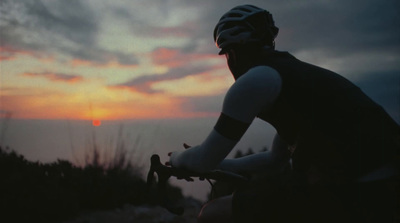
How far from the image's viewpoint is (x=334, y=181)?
1.85 meters

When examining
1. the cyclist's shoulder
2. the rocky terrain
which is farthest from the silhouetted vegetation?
the cyclist's shoulder

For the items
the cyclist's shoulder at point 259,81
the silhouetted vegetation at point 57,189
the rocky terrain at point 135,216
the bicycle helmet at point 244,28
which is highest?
the bicycle helmet at point 244,28

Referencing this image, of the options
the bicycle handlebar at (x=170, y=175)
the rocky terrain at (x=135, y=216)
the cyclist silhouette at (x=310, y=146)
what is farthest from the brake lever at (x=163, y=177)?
the rocky terrain at (x=135, y=216)

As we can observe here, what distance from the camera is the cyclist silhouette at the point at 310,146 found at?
178cm

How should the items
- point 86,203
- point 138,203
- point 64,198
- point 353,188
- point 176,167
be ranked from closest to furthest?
point 353,188 < point 176,167 < point 64,198 < point 86,203 < point 138,203

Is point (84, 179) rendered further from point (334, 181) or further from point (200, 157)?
point (334, 181)

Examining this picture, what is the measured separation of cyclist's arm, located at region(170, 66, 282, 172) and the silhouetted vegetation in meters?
4.55

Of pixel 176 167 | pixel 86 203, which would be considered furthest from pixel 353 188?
pixel 86 203

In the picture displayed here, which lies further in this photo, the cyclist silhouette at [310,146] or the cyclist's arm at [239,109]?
the cyclist's arm at [239,109]

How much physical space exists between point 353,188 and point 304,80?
59cm

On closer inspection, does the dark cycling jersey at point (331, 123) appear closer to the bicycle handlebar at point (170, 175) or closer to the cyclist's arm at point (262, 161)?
the bicycle handlebar at point (170, 175)

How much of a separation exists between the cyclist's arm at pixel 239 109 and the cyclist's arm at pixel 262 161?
27.7 inches

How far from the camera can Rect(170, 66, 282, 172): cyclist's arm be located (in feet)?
6.38

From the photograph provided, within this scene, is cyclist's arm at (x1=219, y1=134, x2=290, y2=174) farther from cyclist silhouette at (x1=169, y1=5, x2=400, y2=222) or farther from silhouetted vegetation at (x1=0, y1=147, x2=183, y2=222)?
silhouetted vegetation at (x1=0, y1=147, x2=183, y2=222)
